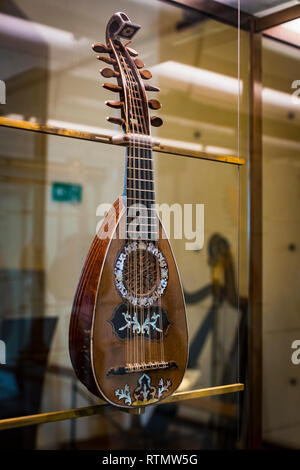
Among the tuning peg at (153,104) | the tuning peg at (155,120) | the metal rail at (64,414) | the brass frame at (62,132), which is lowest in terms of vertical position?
the metal rail at (64,414)

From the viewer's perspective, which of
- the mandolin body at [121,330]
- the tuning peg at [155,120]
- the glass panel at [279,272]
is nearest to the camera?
the mandolin body at [121,330]

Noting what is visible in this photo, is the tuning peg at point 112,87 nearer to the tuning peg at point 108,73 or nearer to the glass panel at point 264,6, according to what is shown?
the tuning peg at point 108,73

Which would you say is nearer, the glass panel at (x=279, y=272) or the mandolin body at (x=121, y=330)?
the mandolin body at (x=121, y=330)

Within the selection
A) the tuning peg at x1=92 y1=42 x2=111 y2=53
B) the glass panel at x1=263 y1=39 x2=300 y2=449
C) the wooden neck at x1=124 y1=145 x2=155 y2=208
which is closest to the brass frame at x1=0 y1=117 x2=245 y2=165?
the wooden neck at x1=124 y1=145 x2=155 y2=208

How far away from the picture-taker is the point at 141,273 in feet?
4.03

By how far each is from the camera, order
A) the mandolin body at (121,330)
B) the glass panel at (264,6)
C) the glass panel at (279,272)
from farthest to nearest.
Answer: the glass panel at (279,272), the glass panel at (264,6), the mandolin body at (121,330)

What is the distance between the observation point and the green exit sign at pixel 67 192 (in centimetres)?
150

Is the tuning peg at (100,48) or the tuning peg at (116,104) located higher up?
the tuning peg at (100,48)

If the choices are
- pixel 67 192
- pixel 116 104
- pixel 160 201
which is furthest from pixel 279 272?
pixel 116 104

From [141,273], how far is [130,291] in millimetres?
46

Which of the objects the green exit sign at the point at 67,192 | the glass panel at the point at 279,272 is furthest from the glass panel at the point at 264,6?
the green exit sign at the point at 67,192

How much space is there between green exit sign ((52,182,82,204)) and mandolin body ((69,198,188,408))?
1.05ft

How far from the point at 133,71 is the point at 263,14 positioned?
690mm

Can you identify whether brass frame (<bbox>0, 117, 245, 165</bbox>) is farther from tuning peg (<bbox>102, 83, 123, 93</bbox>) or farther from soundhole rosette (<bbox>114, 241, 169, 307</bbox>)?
soundhole rosette (<bbox>114, 241, 169, 307</bbox>)
